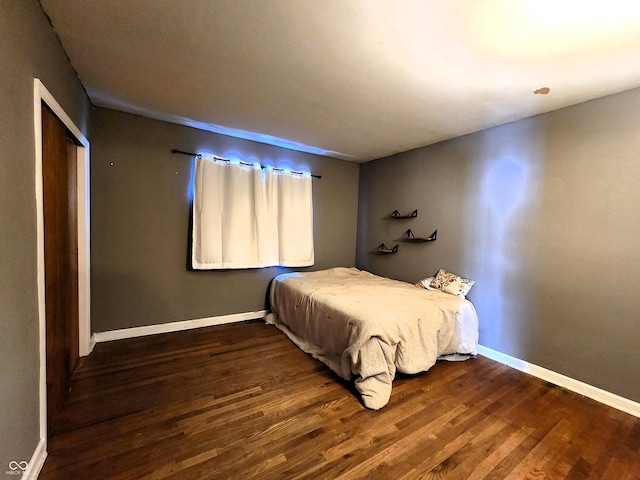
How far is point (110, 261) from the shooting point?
2852 mm

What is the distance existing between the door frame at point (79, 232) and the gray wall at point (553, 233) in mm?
3376

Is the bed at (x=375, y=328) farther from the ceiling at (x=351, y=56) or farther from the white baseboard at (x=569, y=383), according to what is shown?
the ceiling at (x=351, y=56)

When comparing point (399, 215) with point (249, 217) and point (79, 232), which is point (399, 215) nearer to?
point (249, 217)

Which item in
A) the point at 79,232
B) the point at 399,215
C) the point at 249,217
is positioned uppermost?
the point at 399,215

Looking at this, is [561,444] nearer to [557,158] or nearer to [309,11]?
[557,158]

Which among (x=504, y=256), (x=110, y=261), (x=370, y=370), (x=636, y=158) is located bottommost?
(x=370, y=370)

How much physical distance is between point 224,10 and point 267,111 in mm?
1220

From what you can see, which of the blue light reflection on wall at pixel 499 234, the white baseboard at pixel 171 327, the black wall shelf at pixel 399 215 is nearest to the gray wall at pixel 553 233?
the blue light reflection on wall at pixel 499 234

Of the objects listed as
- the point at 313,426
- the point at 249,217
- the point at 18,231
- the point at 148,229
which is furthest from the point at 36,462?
the point at 249,217

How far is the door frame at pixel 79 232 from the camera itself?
1.38m

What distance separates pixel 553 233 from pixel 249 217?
3069 mm

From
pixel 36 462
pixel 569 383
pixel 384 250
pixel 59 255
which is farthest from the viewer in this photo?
pixel 384 250

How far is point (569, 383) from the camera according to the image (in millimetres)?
2291

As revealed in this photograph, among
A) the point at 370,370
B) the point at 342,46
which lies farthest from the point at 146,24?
the point at 370,370
